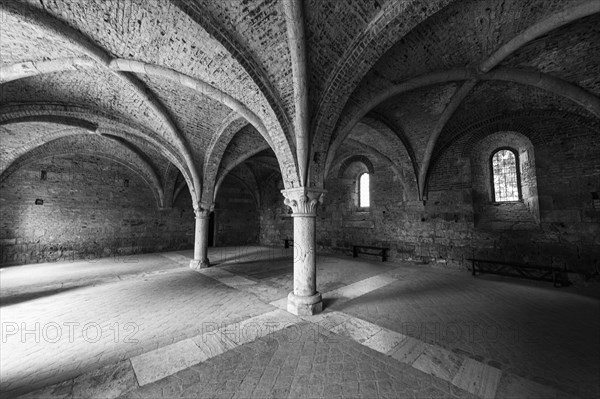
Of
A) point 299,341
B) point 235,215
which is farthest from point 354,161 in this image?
point 299,341

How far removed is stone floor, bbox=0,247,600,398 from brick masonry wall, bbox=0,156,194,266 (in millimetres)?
4342

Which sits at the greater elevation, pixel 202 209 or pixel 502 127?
pixel 502 127

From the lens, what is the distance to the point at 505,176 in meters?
7.49

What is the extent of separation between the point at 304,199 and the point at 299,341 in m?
2.30

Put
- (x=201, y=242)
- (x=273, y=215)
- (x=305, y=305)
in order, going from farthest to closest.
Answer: (x=273, y=215) < (x=201, y=242) < (x=305, y=305)

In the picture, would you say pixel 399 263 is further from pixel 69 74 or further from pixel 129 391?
pixel 69 74

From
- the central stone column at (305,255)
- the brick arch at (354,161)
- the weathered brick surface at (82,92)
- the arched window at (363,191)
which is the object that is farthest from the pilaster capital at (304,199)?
the arched window at (363,191)

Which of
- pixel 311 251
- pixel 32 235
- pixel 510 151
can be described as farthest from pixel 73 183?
pixel 510 151

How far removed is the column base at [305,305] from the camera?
4.05 meters

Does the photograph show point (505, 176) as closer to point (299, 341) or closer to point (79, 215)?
point (299, 341)

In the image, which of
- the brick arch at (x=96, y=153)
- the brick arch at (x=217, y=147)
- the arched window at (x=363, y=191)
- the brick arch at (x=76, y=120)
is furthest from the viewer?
the arched window at (x=363, y=191)

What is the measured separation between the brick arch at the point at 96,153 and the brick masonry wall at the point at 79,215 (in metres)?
0.35

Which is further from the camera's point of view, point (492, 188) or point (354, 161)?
→ point (354, 161)

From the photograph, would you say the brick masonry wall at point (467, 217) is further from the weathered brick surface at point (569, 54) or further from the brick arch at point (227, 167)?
the brick arch at point (227, 167)
